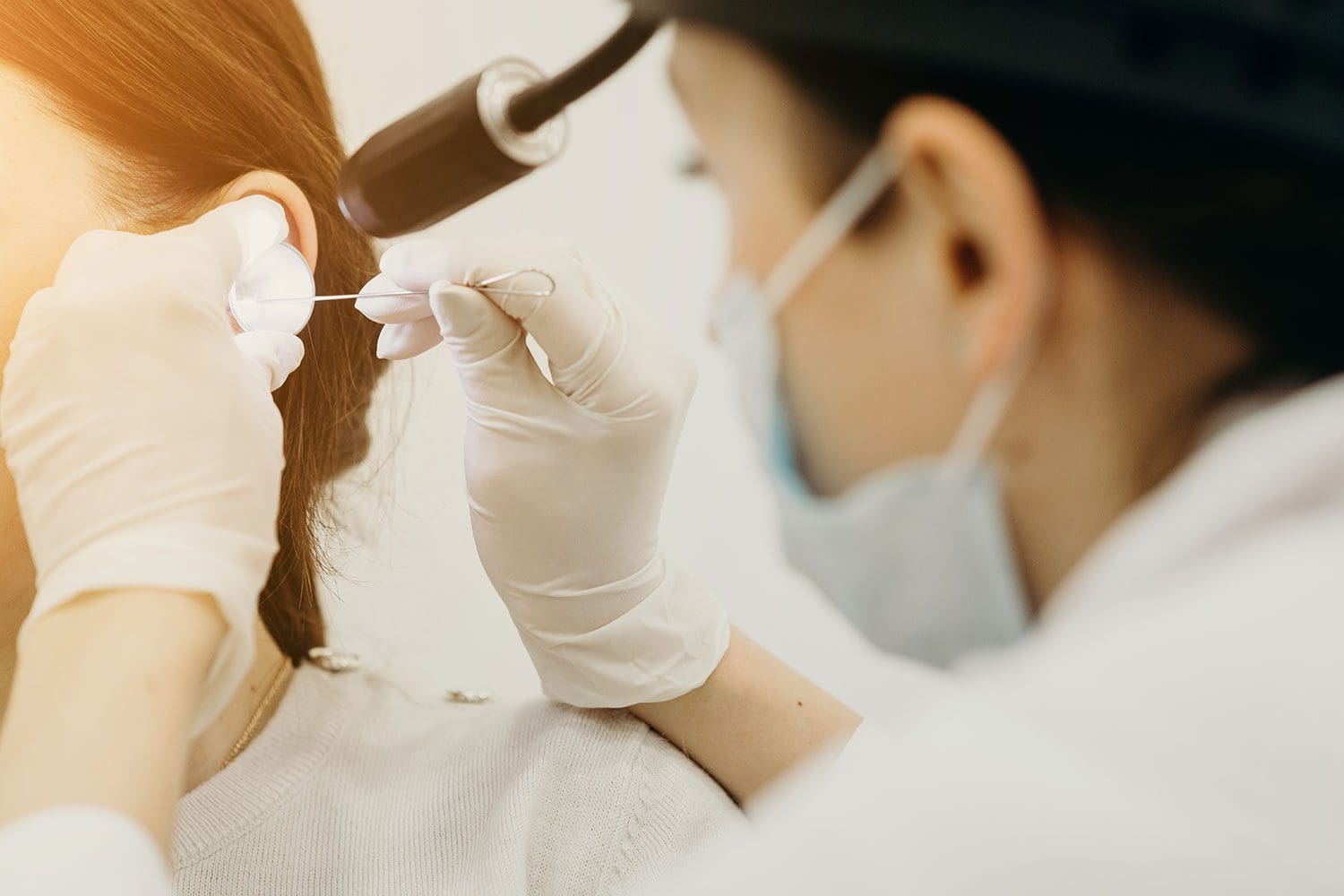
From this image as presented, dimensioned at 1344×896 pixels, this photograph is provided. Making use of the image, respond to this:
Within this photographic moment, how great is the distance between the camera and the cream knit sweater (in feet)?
2.96

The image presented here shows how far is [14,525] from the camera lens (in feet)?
2.70

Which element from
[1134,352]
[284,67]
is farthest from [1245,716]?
[284,67]

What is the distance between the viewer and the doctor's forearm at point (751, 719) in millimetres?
965

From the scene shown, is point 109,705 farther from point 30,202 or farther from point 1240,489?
point 1240,489

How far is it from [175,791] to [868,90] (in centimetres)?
54

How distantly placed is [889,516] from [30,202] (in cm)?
69

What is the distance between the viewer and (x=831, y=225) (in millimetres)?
529

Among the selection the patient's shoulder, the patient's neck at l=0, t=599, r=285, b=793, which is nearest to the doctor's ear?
the patient's shoulder

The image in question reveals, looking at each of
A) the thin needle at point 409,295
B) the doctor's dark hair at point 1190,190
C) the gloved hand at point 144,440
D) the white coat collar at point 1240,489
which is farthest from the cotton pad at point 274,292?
the white coat collar at point 1240,489

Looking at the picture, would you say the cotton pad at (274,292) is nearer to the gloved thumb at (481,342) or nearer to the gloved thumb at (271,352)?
the gloved thumb at (271,352)

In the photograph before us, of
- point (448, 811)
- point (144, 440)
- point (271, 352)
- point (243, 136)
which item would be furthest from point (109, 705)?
point (243, 136)

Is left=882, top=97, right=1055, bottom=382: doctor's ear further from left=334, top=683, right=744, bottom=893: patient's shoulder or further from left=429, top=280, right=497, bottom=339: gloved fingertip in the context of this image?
left=334, top=683, right=744, bottom=893: patient's shoulder

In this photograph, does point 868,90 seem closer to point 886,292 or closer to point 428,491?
point 886,292

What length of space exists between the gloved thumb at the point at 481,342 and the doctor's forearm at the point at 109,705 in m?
0.27
